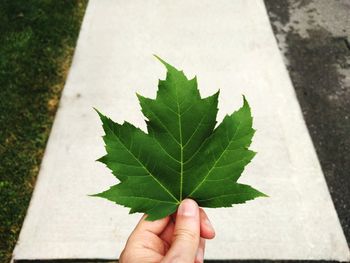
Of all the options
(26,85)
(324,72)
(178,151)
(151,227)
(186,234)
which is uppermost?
(178,151)

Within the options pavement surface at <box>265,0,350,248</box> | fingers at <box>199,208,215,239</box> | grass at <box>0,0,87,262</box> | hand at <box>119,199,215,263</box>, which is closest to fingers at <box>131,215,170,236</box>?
hand at <box>119,199,215,263</box>

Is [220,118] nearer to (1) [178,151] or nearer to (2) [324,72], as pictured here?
(2) [324,72]

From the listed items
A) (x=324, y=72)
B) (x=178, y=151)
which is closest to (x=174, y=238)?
(x=178, y=151)

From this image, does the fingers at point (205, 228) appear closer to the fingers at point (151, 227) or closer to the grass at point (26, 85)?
the fingers at point (151, 227)

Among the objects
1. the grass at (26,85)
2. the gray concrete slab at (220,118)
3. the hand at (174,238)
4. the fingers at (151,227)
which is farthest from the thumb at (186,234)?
the grass at (26,85)

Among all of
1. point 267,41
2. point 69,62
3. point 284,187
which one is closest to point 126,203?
point 284,187

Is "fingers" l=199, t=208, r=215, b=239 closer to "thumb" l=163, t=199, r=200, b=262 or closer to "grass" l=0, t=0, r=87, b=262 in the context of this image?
"thumb" l=163, t=199, r=200, b=262
